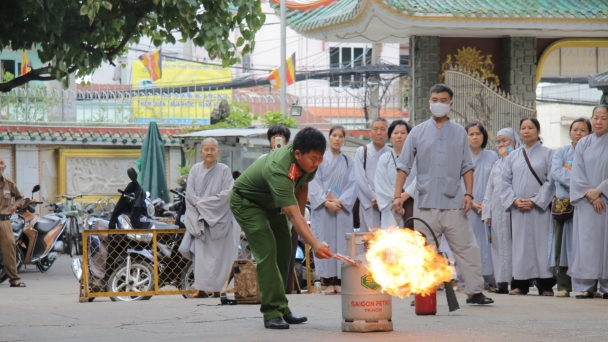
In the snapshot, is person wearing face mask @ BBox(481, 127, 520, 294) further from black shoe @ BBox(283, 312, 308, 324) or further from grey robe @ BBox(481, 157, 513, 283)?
black shoe @ BBox(283, 312, 308, 324)

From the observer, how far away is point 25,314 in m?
8.78

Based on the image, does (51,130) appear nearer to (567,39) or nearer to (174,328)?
(567,39)

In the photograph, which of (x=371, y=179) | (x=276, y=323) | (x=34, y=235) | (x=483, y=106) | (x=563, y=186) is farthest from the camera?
(x=483, y=106)

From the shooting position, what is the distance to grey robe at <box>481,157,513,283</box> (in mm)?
10562

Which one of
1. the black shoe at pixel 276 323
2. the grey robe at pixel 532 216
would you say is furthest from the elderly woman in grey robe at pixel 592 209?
the black shoe at pixel 276 323

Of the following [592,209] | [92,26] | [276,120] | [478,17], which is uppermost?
[478,17]

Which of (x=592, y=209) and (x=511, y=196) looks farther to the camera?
(x=511, y=196)

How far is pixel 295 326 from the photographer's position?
7195 millimetres

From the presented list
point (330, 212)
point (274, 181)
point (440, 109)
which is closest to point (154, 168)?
point (330, 212)

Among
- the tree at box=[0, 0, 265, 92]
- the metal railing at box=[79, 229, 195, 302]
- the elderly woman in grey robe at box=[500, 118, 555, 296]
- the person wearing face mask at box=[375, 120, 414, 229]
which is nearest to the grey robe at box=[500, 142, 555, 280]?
the elderly woman in grey robe at box=[500, 118, 555, 296]

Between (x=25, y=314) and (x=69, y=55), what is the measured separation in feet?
7.80

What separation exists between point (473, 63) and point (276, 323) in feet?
38.1

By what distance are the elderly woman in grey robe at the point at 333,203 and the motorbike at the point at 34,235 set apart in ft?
20.5

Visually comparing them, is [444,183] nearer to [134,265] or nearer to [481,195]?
[481,195]
